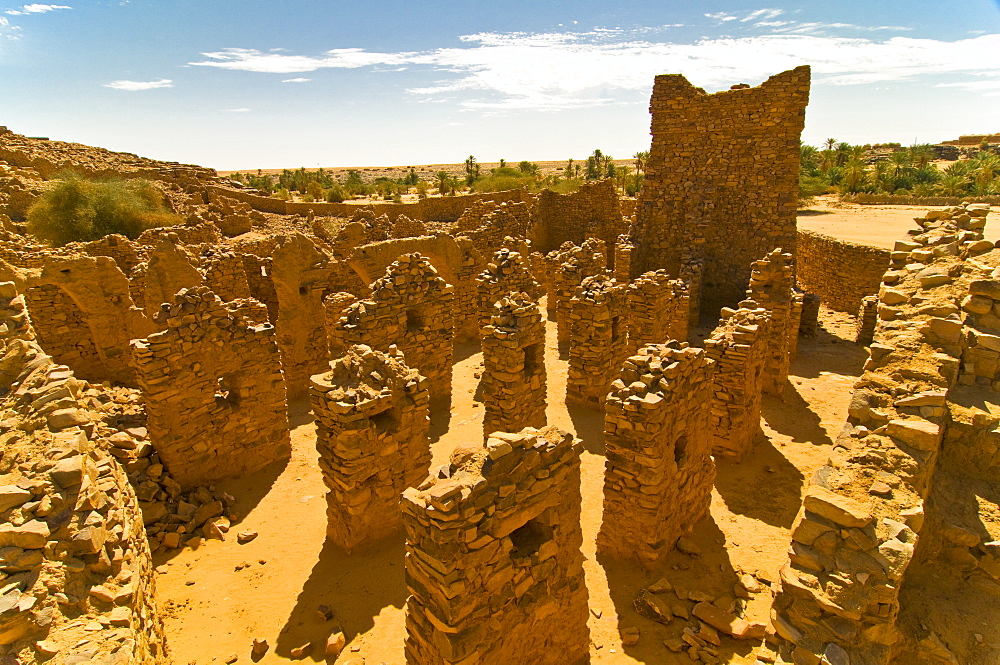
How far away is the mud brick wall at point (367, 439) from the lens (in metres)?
7.03

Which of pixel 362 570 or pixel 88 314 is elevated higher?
pixel 88 314

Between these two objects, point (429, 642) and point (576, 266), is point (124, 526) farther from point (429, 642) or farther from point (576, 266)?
point (576, 266)

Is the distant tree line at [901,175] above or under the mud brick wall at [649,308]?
above

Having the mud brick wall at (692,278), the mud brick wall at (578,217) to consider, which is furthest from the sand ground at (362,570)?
the mud brick wall at (578,217)

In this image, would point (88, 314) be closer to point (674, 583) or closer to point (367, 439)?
point (367, 439)

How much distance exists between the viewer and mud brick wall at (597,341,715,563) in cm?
677

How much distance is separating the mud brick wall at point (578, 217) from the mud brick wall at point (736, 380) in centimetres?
1550

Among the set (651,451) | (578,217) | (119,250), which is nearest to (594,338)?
(651,451)

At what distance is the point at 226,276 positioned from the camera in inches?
558

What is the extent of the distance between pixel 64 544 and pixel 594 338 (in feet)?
31.6

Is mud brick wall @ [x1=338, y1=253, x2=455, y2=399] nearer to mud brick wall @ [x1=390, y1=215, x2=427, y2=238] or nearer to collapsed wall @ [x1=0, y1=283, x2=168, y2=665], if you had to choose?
collapsed wall @ [x1=0, y1=283, x2=168, y2=665]

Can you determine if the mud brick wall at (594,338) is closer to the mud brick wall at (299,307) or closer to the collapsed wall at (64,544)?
the mud brick wall at (299,307)

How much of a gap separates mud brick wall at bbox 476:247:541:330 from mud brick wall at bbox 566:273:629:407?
6.84 feet

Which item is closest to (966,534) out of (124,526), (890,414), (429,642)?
(890,414)
